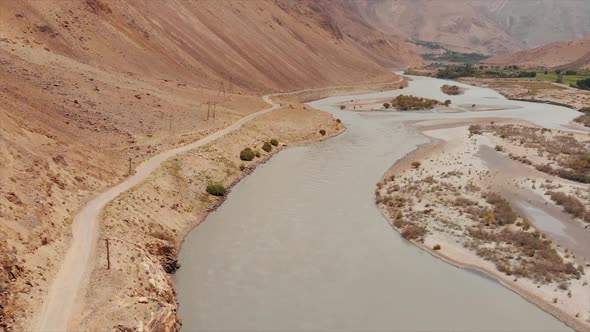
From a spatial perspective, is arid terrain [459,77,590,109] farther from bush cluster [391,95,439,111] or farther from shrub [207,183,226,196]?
shrub [207,183,226,196]

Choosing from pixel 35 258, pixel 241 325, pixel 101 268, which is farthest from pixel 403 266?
pixel 35 258

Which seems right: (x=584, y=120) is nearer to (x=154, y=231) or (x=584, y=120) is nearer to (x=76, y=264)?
(x=154, y=231)

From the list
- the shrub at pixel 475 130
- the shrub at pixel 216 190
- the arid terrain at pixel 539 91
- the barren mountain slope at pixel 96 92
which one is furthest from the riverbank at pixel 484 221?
the arid terrain at pixel 539 91

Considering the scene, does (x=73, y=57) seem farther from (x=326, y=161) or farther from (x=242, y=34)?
(x=242, y=34)

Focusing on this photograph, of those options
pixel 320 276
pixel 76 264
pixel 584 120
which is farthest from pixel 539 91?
pixel 76 264

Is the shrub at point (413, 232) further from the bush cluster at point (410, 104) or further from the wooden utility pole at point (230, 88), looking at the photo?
the bush cluster at point (410, 104)

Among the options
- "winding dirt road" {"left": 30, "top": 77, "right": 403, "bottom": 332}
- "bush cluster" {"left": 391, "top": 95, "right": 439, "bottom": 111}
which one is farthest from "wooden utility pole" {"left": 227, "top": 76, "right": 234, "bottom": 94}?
"winding dirt road" {"left": 30, "top": 77, "right": 403, "bottom": 332}
